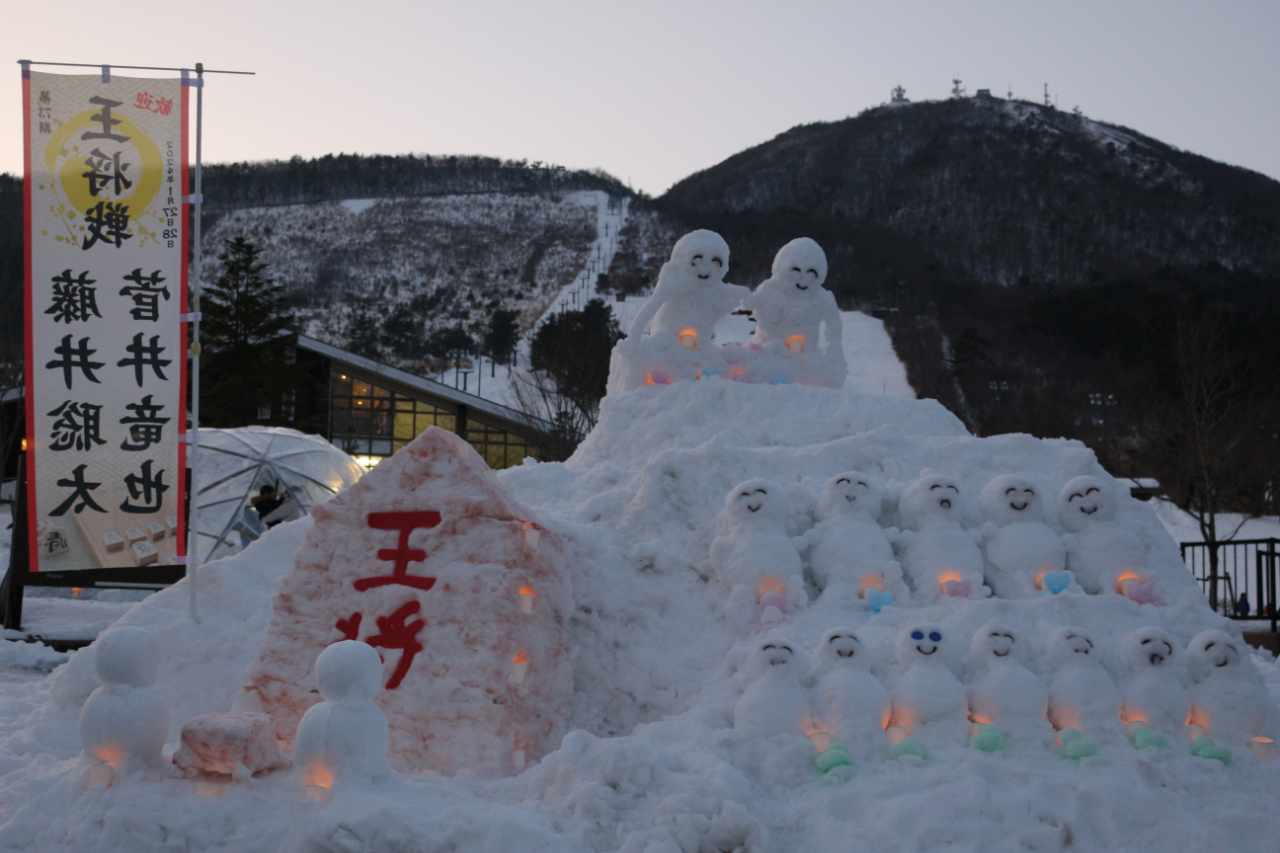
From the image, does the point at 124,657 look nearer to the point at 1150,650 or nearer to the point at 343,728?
the point at 343,728

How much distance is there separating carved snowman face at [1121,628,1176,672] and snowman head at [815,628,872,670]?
1.54 m

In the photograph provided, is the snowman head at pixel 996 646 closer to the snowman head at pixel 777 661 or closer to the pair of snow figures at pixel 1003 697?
the pair of snow figures at pixel 1003 697

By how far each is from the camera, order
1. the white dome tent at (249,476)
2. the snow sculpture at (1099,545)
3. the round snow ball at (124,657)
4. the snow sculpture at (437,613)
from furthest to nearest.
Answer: the white dome tent at (249,476) < the snow sculpture at (1099,545) < the snow sculpture at (437,613) < the round snow ball at (124,657)

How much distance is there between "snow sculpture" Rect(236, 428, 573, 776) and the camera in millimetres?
5094

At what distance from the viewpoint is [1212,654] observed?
506 cm

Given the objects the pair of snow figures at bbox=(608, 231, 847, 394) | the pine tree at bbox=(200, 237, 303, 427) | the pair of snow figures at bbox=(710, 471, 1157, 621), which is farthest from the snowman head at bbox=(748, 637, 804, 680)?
the pine tree at bbox=(200, 237, 303, 427)

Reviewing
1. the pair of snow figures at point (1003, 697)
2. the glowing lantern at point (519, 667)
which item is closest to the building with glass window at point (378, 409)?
the glowing lantern at point (519, 667)

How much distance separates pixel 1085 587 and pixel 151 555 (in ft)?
22.3

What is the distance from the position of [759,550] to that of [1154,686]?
95.8 inches

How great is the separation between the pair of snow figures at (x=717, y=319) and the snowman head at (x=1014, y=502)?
3245 mm

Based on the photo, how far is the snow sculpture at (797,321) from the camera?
9.66 m

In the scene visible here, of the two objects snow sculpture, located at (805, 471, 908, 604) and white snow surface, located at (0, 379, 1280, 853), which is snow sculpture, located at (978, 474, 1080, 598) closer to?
white snow surface, located at (0, 379, 1280, 853)

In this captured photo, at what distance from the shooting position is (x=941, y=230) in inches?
3216

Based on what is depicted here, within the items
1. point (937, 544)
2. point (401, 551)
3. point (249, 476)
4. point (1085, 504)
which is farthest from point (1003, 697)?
point (249, 476)
